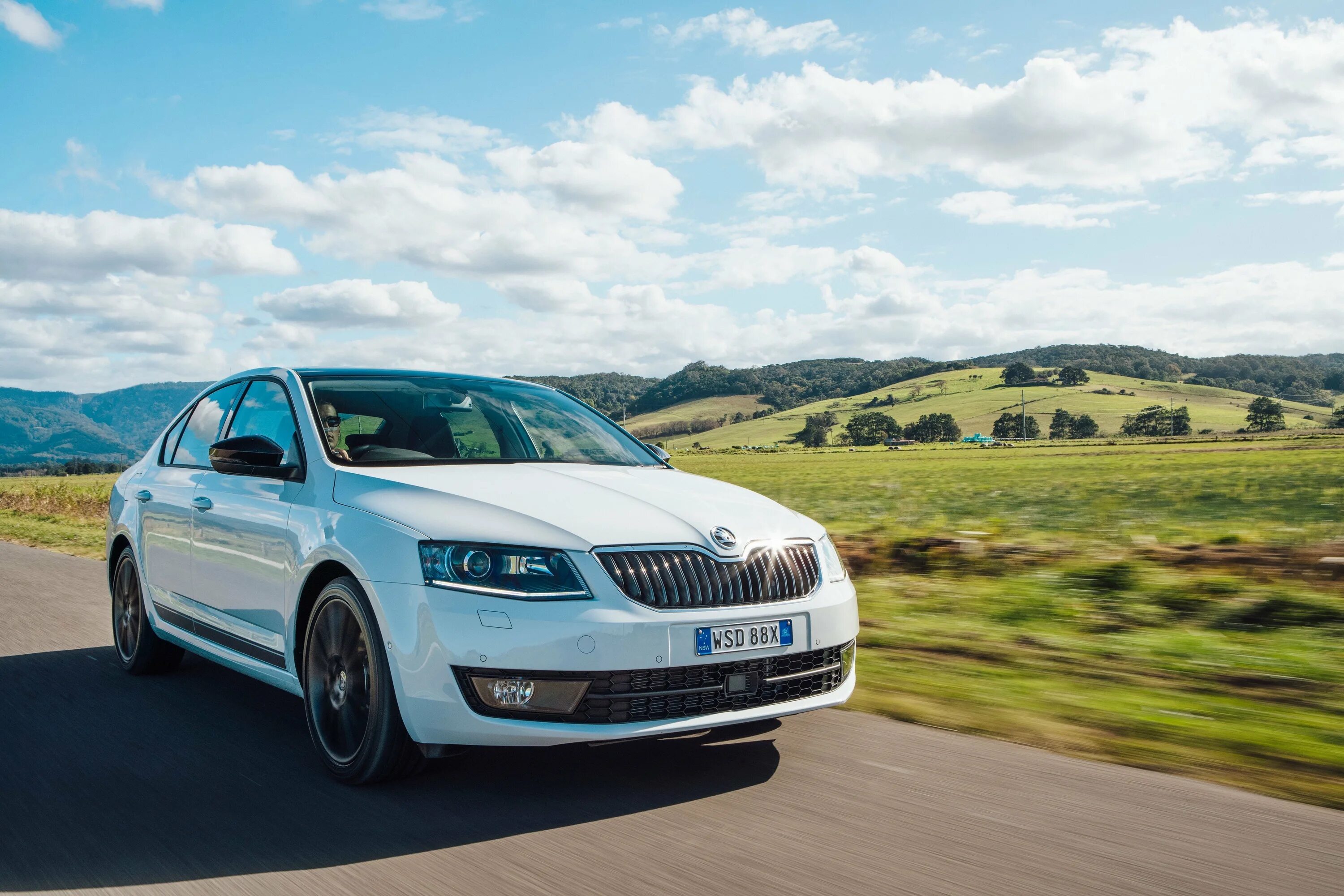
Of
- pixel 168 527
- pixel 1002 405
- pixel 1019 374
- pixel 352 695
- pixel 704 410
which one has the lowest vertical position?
pixel 352 695

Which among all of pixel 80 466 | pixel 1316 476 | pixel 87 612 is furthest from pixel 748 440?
pixel 87 612

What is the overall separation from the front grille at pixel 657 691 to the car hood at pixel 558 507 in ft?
1.34

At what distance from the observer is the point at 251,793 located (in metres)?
3.81

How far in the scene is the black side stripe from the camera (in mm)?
4480

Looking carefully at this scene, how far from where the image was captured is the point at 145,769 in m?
4.13

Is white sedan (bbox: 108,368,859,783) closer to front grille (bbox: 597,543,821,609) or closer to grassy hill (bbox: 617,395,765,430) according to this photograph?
front grille (bbox: 597,543,821,609)

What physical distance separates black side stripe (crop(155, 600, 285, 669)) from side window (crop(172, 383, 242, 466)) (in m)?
0.77

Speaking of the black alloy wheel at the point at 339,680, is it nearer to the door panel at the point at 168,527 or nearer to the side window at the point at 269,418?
the side window at the point at 269,418

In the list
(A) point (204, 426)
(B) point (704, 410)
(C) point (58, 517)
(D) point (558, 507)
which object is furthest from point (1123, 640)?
(B) point (704, 410)

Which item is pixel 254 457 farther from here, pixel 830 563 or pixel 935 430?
pixel 935 430

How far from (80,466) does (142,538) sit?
66.1 metres

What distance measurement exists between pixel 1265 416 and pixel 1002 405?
32032mm

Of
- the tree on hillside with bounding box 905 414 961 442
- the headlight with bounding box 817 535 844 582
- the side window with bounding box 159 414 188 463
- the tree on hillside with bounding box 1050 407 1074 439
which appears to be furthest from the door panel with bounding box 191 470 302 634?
the tree on hillside with bounding box 905 414 961 442

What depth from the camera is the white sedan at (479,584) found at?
3.47m
